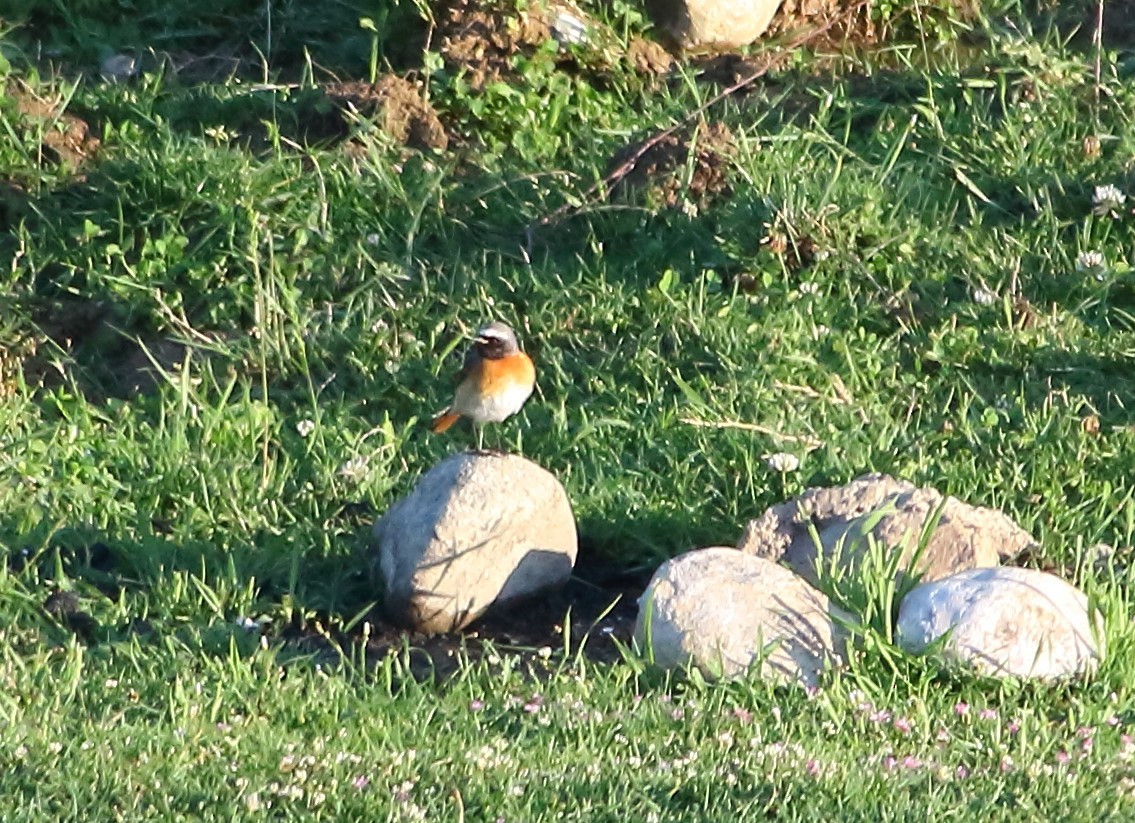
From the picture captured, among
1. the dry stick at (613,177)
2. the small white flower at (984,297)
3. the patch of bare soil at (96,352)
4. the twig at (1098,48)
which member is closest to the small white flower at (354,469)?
the patch of bare soil at (96,352)

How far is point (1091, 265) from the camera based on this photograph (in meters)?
7.94

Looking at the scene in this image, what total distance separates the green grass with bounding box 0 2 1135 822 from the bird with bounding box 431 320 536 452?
423 millimetres

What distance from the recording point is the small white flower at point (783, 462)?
6703 mm

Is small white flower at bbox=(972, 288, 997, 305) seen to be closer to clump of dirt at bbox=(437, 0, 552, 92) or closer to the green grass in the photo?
the green grass

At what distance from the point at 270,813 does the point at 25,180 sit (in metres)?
4.82

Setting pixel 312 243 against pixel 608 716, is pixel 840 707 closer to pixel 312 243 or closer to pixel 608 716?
pixel 608 716

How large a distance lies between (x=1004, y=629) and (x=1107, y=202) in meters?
3.32

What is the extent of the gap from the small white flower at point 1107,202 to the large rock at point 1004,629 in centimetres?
311

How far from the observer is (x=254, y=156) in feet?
28.6

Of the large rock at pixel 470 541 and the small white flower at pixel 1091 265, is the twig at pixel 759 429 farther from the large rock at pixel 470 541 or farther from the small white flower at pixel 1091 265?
the small white flower at pixel 1091 265

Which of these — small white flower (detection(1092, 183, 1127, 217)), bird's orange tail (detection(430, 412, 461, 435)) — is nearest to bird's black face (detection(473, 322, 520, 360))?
bird's orange tail (detection(430, 412, 461, 435))

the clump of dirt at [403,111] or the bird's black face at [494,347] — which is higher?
the bird's black face at [494,347]

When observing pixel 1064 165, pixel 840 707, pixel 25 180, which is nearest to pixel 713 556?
pixel 840 707

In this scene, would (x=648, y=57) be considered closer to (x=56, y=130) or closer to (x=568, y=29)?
(x=568, y=29)
